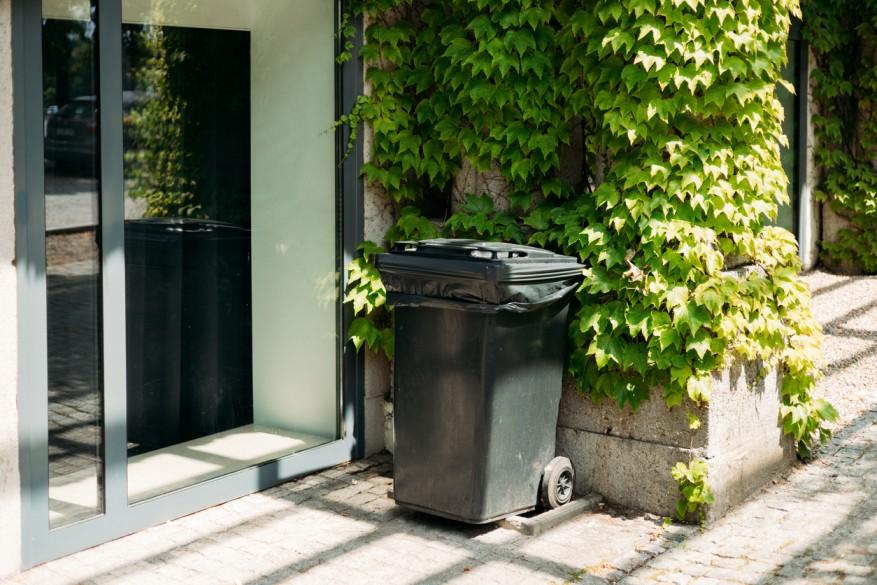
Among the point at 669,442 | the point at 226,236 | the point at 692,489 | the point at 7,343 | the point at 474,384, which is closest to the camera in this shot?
the point at 7,343

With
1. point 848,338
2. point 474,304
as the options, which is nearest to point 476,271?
point 474,304

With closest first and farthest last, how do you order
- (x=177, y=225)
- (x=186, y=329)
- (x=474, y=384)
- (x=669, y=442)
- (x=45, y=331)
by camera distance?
(x=45, y=331)
(x=474, y=384)
(x=669, y=442)
(x=177, y=225)
(x=186, y=329)

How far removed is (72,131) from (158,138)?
603 mm

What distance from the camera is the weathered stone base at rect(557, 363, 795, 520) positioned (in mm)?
5250

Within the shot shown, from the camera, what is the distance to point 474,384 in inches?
194

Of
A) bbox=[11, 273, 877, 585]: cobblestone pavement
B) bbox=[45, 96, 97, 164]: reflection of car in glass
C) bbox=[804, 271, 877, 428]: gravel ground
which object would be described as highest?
bbox=[45, 96, 97, 164]: reflection of car in glass

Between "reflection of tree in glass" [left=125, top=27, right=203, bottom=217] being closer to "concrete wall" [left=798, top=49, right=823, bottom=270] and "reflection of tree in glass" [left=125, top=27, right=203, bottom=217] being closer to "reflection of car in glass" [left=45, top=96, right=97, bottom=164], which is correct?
"reflection of car in glass" [left=45, top=96, right=97, bottom=164]

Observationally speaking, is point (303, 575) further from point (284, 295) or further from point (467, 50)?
point (467, 50)

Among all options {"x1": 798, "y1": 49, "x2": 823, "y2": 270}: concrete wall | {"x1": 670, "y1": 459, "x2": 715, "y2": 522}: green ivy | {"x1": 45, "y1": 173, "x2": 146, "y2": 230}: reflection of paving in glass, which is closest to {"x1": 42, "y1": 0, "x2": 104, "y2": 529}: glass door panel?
{"x1": 45, "y1": 173, "x2": 146, "y2": 230}: reflection of paving in glass

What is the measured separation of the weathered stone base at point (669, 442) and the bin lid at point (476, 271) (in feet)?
2.56

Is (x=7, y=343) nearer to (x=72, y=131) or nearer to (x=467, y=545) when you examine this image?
(x=72, y=131)

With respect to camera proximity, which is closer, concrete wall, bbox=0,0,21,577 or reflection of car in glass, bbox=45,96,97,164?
concrete wall, bbox=0,0,21,577

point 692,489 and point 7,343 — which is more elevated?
point 7,343

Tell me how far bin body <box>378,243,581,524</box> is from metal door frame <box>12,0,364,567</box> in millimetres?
1021
